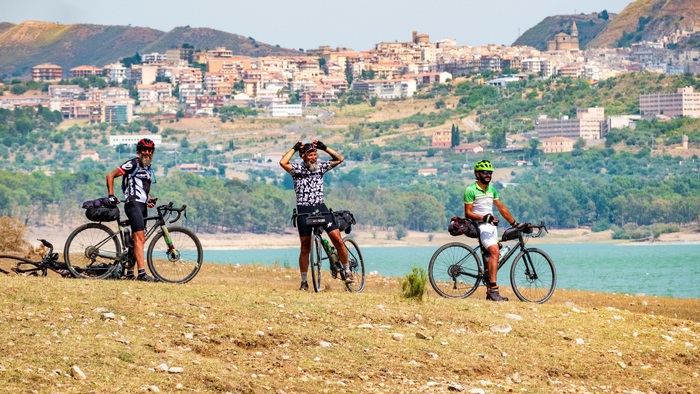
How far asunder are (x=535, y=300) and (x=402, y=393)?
166 inches

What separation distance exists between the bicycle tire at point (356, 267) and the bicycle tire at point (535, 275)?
1304 mm

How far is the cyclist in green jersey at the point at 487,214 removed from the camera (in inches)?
520

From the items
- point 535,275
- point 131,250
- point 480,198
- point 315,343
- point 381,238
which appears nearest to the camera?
point 315,343

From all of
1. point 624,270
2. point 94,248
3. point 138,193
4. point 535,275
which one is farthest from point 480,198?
point 624,270

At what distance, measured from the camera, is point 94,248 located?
42.4 feet

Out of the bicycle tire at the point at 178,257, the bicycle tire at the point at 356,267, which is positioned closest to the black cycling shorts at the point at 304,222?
the bicycle tire at the point at 356,267

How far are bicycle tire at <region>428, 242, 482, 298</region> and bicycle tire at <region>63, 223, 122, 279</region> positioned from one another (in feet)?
8.88

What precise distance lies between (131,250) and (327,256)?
5.62ft

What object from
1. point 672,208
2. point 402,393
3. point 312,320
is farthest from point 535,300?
point 672,208

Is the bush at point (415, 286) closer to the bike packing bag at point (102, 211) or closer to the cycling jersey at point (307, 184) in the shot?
the cycling jersey at point (307, 184)

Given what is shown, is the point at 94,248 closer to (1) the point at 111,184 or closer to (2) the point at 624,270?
(1) the point at 111,184

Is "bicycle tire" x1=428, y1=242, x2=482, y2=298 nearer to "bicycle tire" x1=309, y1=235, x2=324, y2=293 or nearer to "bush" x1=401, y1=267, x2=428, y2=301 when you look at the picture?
"bush" x1=401, y1=267, x2=428, y2=301

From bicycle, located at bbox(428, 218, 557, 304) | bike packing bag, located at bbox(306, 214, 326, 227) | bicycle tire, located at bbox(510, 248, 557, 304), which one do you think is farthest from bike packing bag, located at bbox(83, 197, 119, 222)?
bicycle tire, located at bbox(510, 248, 557, 304)

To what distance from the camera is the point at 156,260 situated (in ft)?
42.8
